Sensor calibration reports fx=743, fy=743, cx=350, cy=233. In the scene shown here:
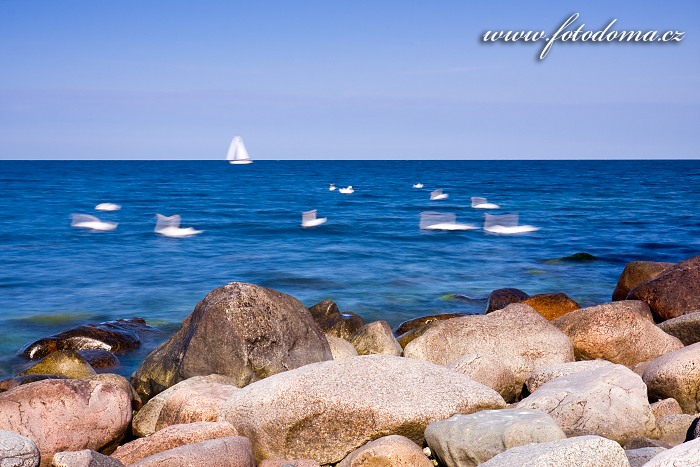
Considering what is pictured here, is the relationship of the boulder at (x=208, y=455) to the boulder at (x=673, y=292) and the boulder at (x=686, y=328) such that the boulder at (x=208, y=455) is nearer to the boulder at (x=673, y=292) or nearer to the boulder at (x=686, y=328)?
the boulder at (x=686, y=328)

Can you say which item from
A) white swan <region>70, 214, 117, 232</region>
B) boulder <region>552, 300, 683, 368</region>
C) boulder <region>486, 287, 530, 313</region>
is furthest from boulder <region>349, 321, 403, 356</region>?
white swan <region>70, 214, 117, 232</region>

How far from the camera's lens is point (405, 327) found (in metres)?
10.8

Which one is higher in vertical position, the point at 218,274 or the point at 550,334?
the point at 550,334

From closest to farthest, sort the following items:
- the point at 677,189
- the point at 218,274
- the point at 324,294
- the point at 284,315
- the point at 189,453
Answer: the point at 189,453
the point at 284,315
the point at 324,294
the point at 218,274
the point at 677,189

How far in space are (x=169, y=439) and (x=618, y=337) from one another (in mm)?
5154

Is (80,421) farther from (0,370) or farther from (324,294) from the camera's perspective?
(324,294)

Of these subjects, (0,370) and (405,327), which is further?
(405,327)

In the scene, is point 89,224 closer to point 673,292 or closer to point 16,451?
point 673,292

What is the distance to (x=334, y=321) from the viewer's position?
998cm

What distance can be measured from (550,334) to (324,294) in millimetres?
7204

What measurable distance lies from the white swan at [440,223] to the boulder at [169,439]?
856 inches

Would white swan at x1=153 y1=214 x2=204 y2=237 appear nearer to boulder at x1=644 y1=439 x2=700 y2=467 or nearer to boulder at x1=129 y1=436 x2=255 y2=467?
boulder at x1=129 y1=436 x2=255 y2=467

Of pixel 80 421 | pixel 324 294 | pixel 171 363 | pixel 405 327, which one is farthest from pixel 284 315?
pixel 324 294

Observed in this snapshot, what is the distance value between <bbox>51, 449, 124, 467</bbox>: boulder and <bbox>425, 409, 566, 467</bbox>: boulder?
7.08 feet
